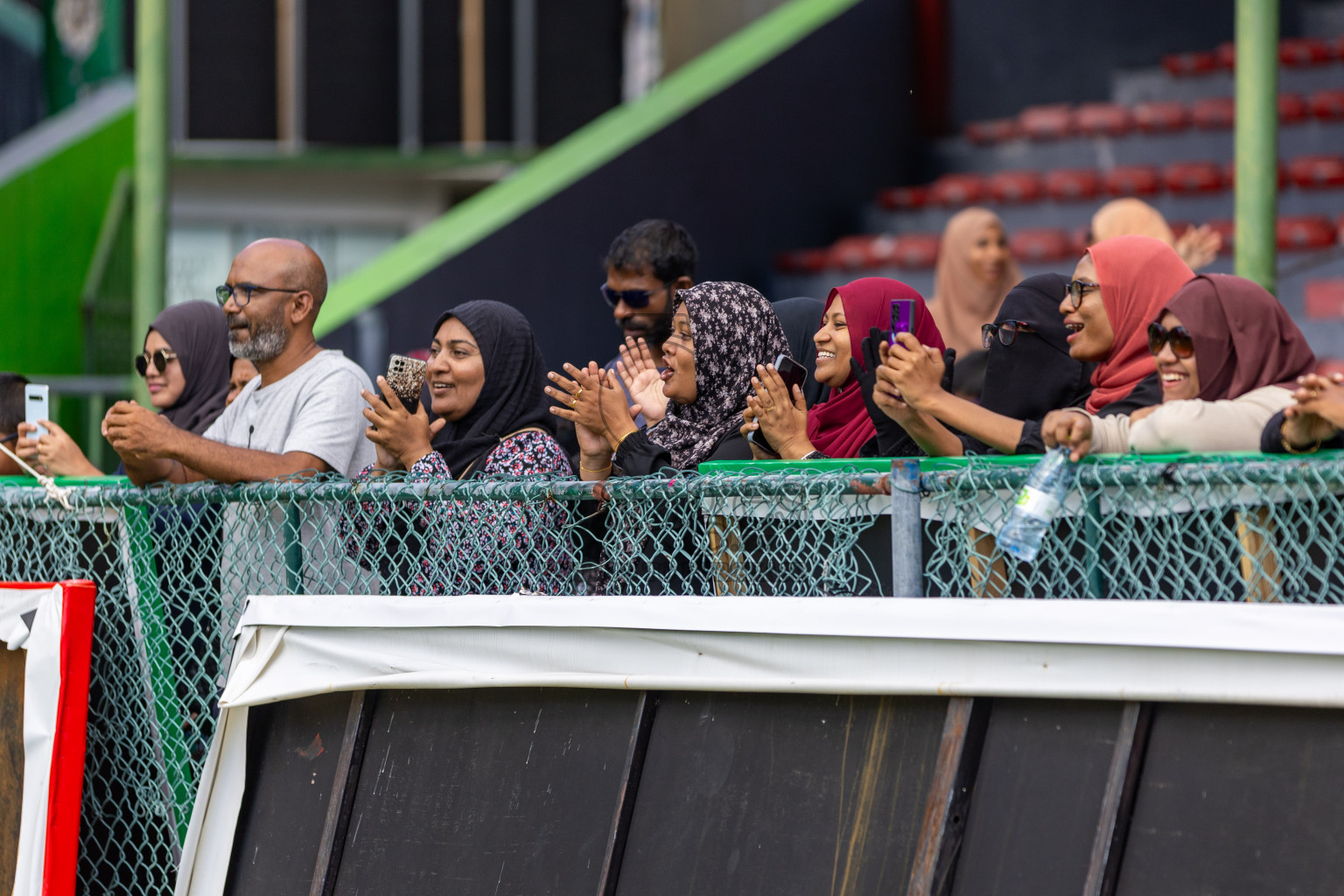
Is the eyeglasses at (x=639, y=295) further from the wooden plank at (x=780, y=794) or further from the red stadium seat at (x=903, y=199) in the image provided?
the red stadium seat at (x=903, y=199)

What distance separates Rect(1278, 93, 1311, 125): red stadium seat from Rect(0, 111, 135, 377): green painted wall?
8618 millimetres

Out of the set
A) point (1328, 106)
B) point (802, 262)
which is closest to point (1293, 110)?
point (1328, 106)

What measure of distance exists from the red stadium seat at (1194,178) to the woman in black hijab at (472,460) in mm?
5980

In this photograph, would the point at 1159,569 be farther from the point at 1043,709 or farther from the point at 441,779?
the point at 441,779

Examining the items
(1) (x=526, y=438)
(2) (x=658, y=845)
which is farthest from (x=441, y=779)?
(1) (x=526, y=438)

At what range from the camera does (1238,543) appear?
2760 mm

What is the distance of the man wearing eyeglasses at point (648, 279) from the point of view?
5043 mm

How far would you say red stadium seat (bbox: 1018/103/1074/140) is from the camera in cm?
1020

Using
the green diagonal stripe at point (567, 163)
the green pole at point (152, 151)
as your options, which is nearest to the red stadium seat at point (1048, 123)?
the green diagonal stripe at point (567, 163)

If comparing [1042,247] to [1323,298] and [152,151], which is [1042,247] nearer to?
[1323,298]

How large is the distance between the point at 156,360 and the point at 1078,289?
284 centimetres

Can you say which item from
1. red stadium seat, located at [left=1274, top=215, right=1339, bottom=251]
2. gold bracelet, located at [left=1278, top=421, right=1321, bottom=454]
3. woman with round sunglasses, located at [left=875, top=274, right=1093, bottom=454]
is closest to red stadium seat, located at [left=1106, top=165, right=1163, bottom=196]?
red stadium seat, located at [left=1274, top=215, right=1339, bottom=251]

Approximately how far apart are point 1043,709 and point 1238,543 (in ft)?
1.42

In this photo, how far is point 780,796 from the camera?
3.06 meters
